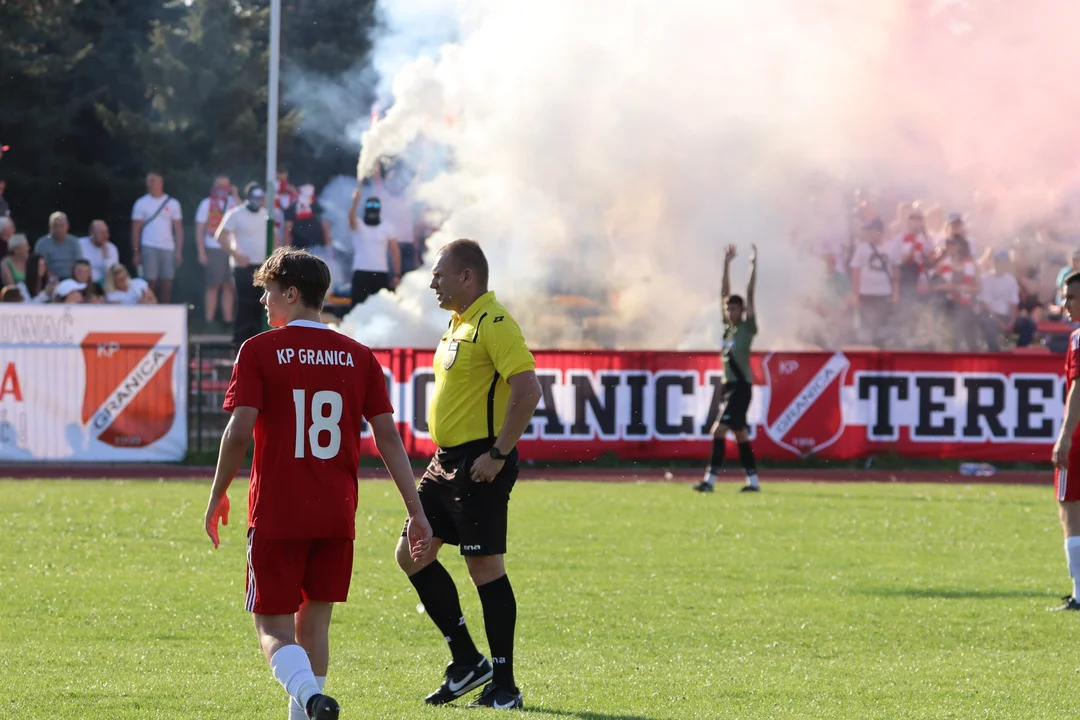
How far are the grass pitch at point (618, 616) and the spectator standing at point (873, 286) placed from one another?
9051 millimetres

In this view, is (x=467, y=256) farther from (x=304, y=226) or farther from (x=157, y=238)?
(x=304, y=226)

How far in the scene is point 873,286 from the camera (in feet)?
78.2

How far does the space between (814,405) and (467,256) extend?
12.4m

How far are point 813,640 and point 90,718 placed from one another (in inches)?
156

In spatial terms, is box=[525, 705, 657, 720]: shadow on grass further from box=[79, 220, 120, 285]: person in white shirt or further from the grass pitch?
box=[79, 220, 120, 285]: person in white shirt

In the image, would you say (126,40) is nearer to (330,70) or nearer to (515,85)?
(330,70)

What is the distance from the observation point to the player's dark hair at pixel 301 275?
5535mm

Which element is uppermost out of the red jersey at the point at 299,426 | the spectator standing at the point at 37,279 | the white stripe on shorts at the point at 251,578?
the spectator standing at the point at 37,279

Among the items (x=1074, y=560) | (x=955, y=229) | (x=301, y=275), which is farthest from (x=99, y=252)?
(x=301, y=275)

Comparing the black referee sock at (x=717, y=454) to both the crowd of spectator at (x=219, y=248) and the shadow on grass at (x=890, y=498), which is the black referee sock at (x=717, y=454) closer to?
the shadow on grass at (x=890, y=498)

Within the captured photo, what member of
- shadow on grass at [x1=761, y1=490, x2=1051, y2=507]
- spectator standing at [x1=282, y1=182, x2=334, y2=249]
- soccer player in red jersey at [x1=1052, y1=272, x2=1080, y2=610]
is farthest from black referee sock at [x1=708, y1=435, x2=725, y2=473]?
spectator standing at [x1=282, y1=182, x2=334, y2=249]

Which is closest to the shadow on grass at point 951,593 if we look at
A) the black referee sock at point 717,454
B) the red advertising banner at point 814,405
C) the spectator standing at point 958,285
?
the black referee sock at point 717,454

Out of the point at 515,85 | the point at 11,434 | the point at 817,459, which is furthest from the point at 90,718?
the point at 515,85

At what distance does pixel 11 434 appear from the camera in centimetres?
1742
